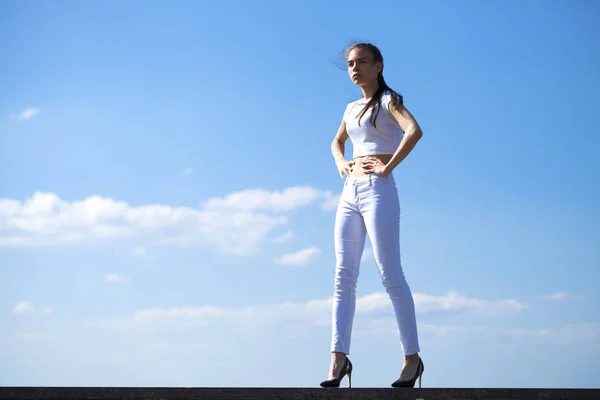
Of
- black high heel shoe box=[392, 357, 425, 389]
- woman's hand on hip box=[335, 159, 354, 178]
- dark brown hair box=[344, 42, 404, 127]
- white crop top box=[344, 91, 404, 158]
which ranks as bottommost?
black high heel shoe box=[392, 357, 425, 389]

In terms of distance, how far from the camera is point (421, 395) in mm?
5059

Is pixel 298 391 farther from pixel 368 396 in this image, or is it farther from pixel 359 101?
pixel 359 101

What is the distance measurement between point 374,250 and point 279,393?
55.6 inches

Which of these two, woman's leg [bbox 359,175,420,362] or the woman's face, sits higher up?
the woman's face

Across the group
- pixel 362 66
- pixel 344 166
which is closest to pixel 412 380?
pixel 344 166

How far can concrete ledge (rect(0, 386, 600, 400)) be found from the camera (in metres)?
4.95

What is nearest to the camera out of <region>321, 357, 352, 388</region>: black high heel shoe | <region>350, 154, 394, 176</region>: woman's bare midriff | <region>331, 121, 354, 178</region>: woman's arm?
<region>321, 357, 352, 388</region>: black high heel shoe

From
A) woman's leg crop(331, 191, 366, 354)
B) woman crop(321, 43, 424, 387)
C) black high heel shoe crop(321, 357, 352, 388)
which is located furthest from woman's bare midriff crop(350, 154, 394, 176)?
black high heel shoe crop(321, 357, 352, 388)

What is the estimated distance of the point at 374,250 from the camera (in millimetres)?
5820

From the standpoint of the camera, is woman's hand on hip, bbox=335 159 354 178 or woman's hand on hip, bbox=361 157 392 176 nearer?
woman's hand on hip, bbox=361 157 392 176

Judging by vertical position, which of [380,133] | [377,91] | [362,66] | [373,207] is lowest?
[373,207]

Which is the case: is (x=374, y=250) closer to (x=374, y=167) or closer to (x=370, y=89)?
(x=374, y=167)

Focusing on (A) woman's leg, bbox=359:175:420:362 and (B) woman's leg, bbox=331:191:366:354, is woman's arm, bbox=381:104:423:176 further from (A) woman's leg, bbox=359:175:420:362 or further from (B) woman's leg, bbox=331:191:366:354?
(B) woman's leg, bbox=331:191:366:354

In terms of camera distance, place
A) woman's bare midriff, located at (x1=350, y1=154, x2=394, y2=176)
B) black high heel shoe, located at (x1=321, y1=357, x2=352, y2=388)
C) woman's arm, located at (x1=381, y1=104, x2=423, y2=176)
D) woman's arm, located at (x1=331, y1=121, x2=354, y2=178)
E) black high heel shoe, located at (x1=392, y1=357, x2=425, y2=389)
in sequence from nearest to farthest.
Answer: black high heel shoe, located at (x1=392, y1=357, x2=425, y2=389) < black high heel shoe, located at (x1=321, y1=357, x2=352, y2=388) < woman's arm, located at (x1=381, y1=104, x2=423, y2=176) < woman's bare midriff, located at (x1=350, y1=154, x2=394, y2=176) < woman's arm, located at (x1=331, y1=121, x2=354, y2=178)
